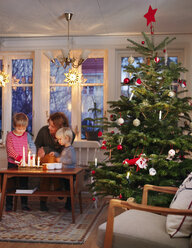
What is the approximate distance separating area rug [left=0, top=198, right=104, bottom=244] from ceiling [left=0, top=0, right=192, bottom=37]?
265 cm

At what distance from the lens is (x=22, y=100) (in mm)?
6266

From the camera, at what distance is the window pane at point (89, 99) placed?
19.9 feet

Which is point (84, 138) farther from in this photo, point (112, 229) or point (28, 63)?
point (112, 229)

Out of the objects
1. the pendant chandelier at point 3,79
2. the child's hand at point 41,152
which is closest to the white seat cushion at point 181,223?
the child's hand at point 41,152

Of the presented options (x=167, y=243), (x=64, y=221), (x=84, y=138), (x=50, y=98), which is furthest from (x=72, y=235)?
(x=50, y=98)

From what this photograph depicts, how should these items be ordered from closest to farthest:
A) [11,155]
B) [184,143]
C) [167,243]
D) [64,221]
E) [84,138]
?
1. [167,243]
2. [184,143]
3. [64,221]
4. [11,155]
5. [84,138]

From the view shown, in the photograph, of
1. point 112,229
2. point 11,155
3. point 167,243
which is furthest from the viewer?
point 11,155

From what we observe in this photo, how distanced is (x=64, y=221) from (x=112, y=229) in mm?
1980

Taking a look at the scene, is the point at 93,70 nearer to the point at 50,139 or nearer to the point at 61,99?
the point at 61,99

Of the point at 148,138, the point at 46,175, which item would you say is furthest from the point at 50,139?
the point at 148,138

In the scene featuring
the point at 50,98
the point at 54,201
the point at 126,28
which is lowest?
the point at 54,201

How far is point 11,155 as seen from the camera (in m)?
4.39

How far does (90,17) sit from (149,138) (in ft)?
7.80

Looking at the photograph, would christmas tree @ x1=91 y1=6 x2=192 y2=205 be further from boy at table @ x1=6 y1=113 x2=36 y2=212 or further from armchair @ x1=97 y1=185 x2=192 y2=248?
boy at table @ x1=6 y1=113 x2=36 y2=212
